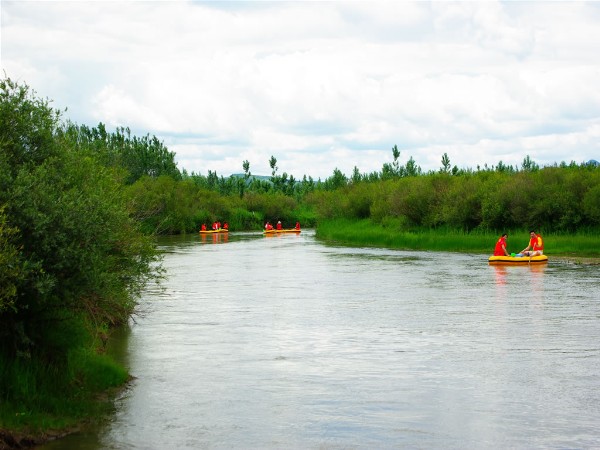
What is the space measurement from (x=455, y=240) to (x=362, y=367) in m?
33.5

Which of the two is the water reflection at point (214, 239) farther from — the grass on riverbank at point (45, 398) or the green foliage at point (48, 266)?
the grass on riverbank at point (45, 398)

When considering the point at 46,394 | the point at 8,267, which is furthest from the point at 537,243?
the point at 8,267

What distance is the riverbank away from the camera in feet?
136

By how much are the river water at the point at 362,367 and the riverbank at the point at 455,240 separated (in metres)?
12.4

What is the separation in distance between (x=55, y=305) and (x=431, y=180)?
48.5 m

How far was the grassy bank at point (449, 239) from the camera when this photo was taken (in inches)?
1656

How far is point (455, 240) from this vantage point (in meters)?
47.9

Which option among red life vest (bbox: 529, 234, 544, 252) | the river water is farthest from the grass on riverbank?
red life vest (bbox: 529, 234, 544, 252)

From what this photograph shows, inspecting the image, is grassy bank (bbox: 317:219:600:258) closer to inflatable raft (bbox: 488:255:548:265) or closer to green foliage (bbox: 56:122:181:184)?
inflatable raft (bbox: 488:255:548:265)

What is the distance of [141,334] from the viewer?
61.2 ft

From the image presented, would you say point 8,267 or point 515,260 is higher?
point 8,267

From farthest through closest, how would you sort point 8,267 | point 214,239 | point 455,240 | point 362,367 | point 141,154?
point 141,154, point 214,239, point 455,240, point 362,367, point 8,267

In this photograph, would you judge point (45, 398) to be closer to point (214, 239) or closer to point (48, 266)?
point (48, 266)

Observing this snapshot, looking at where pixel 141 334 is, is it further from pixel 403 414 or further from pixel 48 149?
pixel 403 414
